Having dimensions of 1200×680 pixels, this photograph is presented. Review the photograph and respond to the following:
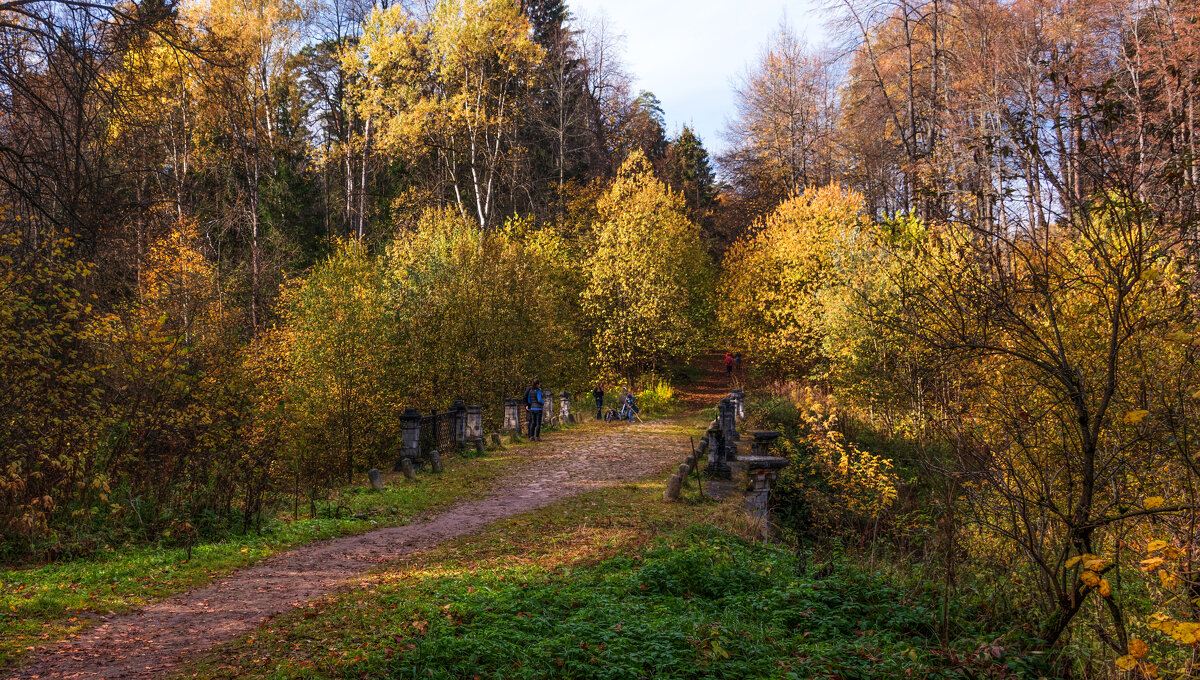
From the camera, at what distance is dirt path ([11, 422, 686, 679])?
5.29 meters

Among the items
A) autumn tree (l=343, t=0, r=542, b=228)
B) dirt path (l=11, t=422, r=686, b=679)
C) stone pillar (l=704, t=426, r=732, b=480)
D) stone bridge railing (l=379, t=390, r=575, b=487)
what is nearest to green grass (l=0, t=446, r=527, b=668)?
dirt path (l=11, t=422, r=686, b=679)

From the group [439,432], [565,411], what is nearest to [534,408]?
[439,432]

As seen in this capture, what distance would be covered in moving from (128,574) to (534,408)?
42.8 feet

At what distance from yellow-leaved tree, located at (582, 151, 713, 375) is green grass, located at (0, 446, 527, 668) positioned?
60.4 feet

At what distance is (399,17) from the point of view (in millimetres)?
28516

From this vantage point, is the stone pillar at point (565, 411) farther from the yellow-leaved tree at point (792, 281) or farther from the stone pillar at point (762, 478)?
the stone pillar at point (762, 478)

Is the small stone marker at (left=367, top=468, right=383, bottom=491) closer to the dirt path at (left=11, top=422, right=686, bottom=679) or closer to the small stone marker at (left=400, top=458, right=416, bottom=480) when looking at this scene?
the small stone marker at (left=400, top=458, right=416, bottom=480)

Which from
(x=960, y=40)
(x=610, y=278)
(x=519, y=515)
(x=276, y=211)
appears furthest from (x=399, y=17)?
(x=519, y=515)

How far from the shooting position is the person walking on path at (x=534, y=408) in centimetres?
1988

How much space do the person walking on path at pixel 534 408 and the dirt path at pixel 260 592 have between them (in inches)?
169

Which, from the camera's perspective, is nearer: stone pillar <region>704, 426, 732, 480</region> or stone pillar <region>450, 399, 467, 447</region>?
stone pillar <region>704, 426, 732, 480</region>

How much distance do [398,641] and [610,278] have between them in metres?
25.3

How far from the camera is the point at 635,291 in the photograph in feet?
97.7

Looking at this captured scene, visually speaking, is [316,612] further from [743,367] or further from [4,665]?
[743,367]
